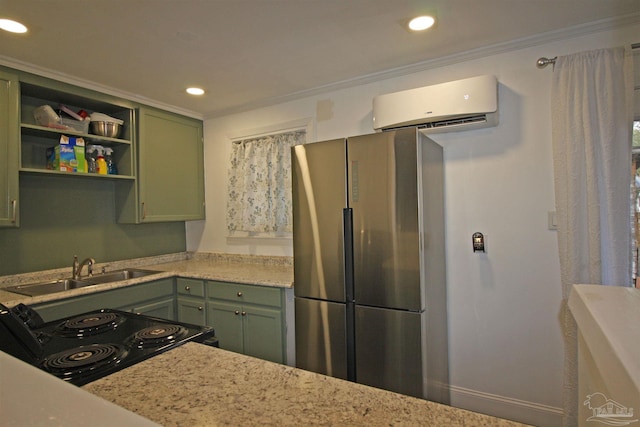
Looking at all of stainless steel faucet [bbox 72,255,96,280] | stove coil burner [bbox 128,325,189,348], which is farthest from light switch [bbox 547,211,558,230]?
stainless steel faucet [bbox 72,255,96,280]

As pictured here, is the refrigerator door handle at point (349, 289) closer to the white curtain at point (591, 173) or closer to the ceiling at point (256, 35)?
the ceiling at point (256, 35)

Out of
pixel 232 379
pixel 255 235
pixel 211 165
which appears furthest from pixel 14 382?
pixel 211 165

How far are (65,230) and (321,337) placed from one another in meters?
2.21

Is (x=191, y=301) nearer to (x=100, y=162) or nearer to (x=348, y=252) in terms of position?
(x=100, y=162)

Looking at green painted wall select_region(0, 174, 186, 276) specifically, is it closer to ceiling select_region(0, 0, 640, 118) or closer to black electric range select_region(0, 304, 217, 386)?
ceiling select_region(0, 0, 640, 118)

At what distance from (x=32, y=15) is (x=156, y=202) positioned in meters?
1.62

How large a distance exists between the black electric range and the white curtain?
190 centimetres

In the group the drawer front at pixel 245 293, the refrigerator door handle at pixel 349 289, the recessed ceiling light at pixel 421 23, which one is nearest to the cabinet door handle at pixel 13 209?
the drawer front at pixel 245 293

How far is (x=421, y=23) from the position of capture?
1910 mm

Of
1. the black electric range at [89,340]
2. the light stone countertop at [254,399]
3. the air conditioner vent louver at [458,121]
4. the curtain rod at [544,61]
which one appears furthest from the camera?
the air conditioner vent louver at [458,121]

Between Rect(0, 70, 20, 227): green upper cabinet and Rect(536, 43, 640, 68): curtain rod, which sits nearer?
Rect(536, 43, 640, 68): curtain rod

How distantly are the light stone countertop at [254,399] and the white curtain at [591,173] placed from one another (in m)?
1.61

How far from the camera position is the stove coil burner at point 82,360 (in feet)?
3.13

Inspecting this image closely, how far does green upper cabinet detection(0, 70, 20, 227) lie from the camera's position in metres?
2.20
